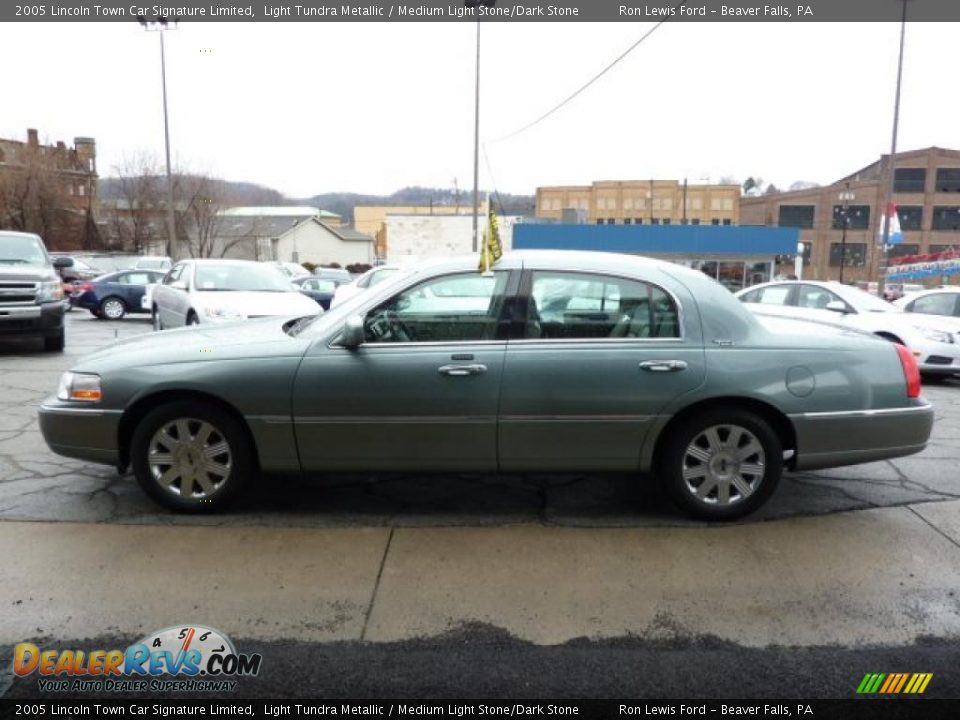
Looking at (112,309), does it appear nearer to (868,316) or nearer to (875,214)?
(868,316)

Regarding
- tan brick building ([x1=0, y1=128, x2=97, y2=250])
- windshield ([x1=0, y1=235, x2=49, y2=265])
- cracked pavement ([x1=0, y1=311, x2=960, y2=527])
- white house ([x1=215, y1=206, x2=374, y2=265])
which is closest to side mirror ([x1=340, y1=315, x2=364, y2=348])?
cracked pavement ([x1=0, y1=311, x2=960, y2=527])

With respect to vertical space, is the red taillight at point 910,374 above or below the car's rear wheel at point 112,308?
above

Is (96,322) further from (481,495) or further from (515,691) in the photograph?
(515,691)

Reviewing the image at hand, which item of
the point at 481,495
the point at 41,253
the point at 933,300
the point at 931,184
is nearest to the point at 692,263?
the point at 933,300

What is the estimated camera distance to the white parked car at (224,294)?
9.29 meters

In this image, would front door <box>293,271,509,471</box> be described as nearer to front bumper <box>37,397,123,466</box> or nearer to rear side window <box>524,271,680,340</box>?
rear side window <box>524,271,680,340</box>

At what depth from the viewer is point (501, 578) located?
358 cm

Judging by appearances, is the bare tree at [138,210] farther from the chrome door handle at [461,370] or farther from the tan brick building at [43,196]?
the chrome door handle at [461,370]

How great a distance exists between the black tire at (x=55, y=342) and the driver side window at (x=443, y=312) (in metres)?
9.08

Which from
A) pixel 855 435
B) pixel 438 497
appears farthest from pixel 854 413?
pixel 438 497

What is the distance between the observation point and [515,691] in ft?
8.77

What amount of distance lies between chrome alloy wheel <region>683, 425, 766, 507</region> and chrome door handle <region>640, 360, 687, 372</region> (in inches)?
16.3

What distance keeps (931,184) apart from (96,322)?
77504 mm

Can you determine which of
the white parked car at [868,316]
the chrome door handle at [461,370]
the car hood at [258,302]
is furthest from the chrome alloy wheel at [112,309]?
the chrome door handle at [461,370]
